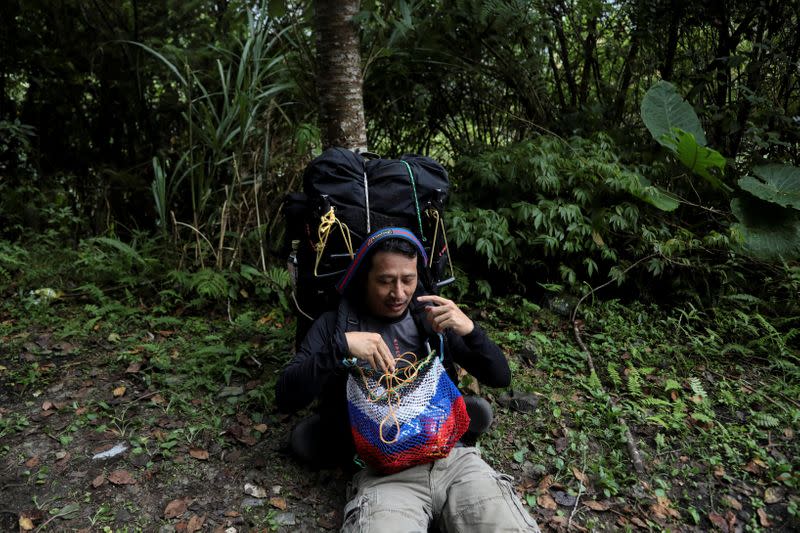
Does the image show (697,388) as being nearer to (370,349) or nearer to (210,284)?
(370,349)

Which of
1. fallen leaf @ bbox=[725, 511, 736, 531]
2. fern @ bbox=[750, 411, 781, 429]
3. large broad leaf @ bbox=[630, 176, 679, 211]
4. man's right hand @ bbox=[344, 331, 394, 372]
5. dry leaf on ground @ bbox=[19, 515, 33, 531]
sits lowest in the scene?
fallen leaf @ bbox=[725, 511, 736, 531]

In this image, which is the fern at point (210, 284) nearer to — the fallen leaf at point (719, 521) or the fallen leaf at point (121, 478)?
the fallen leaf at point (121, 478)

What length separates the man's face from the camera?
2514 mm

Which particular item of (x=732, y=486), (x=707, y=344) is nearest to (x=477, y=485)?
(x=732, y=486)

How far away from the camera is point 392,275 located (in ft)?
8.24

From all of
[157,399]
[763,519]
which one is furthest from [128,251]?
[763,519]

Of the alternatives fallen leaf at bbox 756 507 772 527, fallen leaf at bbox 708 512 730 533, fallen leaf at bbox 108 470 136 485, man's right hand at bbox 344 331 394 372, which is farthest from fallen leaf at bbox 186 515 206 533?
fallen leaf at bbox 756 507 772 527

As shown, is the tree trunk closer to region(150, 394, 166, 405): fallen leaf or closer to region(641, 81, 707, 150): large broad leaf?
region(150, 394, 166, 405): fallen leaf

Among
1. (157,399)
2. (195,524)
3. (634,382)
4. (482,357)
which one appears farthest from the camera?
(634,382)

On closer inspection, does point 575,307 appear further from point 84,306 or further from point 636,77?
point 84,306

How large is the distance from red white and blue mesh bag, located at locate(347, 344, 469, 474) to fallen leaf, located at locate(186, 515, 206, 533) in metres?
0.79

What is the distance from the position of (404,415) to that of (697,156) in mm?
3529

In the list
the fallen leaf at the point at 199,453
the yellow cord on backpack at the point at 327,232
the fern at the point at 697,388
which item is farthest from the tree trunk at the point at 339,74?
the fern at the point at 697,388

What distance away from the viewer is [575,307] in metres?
4.42
